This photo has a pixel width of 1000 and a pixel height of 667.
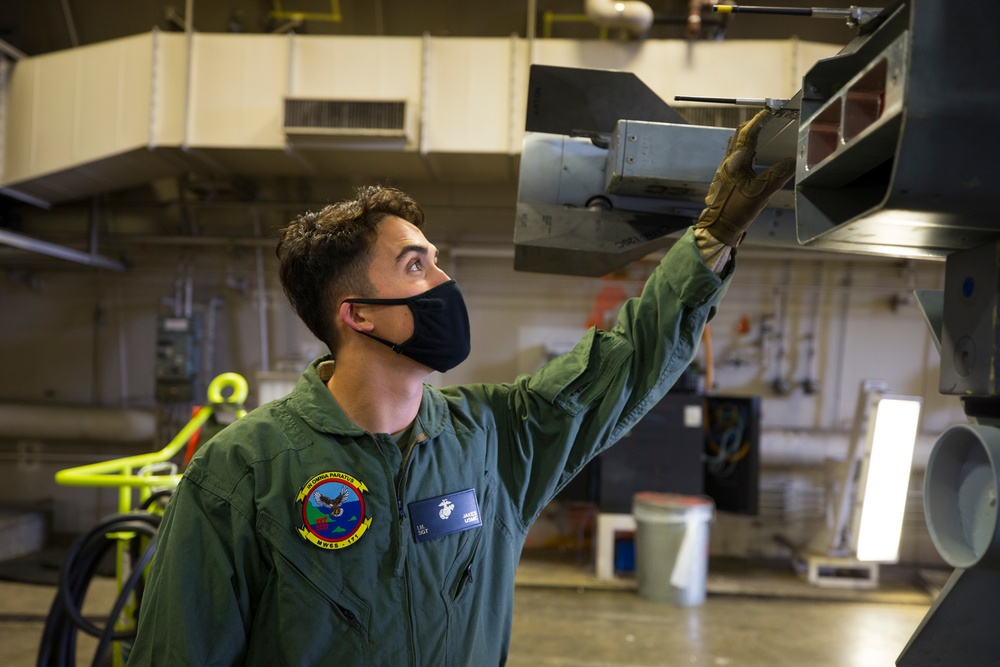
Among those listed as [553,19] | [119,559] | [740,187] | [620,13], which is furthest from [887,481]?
[553,19]

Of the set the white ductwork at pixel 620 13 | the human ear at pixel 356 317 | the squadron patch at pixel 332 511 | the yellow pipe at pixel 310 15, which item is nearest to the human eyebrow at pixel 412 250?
the human ear at pixel 356 317

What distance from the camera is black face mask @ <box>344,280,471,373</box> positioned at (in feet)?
4.13

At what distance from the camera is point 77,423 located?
5.16m

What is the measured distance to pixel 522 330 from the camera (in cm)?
536

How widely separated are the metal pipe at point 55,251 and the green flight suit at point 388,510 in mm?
3945

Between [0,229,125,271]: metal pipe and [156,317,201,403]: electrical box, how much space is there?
26.2 inches

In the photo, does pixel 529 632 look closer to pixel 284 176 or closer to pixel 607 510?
pixel 607 510

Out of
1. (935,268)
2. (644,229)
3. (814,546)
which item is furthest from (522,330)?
(644,229)

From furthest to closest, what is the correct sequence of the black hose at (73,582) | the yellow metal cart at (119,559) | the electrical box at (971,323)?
the black hose at (73,582)
the yellow metal cart at (119,559)
the electrical box at (971,323)

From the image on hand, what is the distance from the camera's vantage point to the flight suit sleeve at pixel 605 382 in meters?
1.18

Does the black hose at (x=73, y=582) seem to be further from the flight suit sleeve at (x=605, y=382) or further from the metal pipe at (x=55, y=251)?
the metal pipe at (x=55, y=251)

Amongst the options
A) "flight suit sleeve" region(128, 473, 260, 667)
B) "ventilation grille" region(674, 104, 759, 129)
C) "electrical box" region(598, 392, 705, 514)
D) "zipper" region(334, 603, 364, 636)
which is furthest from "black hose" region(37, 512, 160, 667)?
"ventilation grille" region(674, 104, 759, 129)

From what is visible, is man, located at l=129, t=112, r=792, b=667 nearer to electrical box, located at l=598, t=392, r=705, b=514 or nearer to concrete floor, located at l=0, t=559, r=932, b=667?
concrete floor, located at l=0, t=559, r=932, b=667

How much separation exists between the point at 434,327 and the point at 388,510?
339mm
